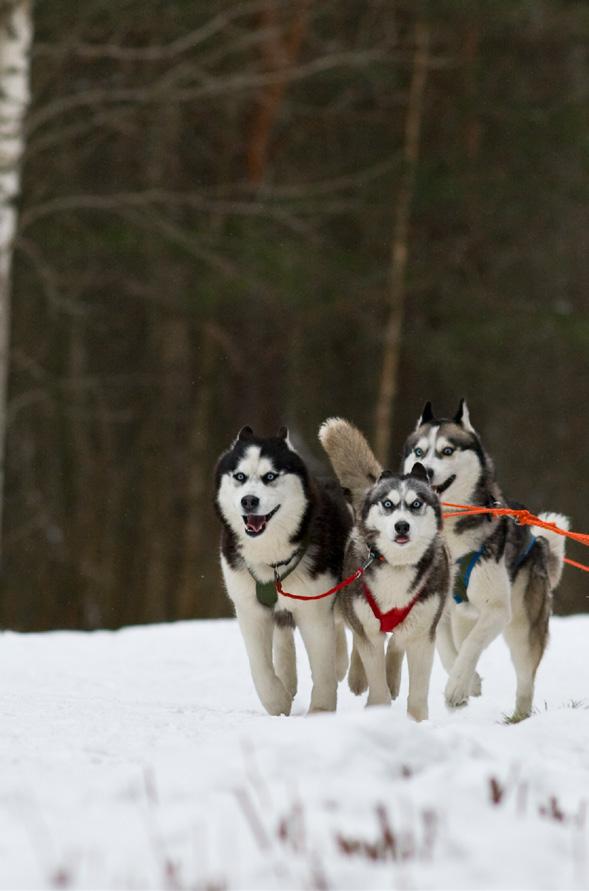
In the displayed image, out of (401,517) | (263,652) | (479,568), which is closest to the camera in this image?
(401,517)

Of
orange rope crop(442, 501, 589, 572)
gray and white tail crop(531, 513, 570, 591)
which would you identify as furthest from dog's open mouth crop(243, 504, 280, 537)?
gray and white tail crop(531, 513, 570, 591)

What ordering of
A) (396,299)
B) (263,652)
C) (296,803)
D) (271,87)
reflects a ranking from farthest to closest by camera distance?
(271,87), (396,299), (263,652), (296,803)

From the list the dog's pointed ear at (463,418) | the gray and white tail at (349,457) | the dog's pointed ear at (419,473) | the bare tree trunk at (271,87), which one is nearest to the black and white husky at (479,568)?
the dog's pointed ear at (463,418)

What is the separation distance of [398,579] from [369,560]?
0.15m

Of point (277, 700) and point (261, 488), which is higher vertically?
point (261, 488)

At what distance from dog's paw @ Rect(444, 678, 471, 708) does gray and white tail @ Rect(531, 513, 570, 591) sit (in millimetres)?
1009

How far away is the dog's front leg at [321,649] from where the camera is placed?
5.63 meters

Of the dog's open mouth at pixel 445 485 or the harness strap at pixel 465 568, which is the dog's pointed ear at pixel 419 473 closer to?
the dog's open mouth at pixel 445 485

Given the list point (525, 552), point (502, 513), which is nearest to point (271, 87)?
point (525, 552)

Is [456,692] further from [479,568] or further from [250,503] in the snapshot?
[250,503]

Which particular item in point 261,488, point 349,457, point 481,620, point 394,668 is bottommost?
point 394,668

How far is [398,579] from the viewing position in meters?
5.45

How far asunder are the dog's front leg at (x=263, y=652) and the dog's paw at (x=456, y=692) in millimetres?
728

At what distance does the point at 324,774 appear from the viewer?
366 centimetres
